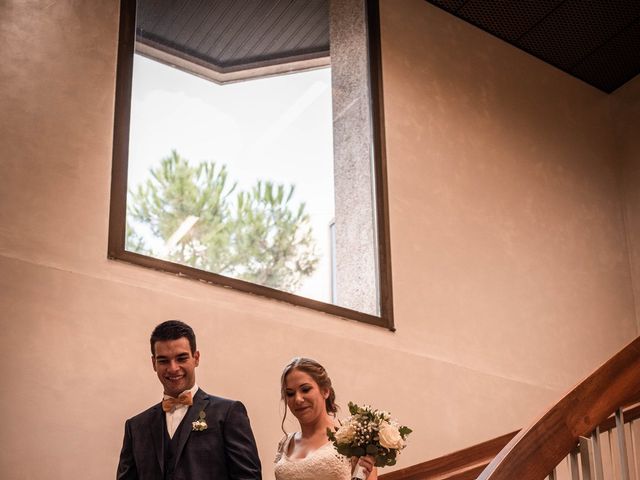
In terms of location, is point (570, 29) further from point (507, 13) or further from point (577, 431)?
point (577, 431)

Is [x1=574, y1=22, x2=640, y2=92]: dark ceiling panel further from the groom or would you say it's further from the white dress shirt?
the white dress shirt

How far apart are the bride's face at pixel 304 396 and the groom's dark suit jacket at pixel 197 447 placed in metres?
0.25

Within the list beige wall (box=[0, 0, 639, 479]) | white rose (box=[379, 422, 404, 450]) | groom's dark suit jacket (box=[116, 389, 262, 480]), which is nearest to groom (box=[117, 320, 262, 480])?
groom's dark suit jacket (box=[116, 389, 262, 480])

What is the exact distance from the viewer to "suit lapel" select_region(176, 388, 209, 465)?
411 centimetres

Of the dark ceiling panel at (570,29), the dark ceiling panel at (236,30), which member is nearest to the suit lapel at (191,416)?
the dark ceiling panel at (236,30)

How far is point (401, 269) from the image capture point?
6.80 m

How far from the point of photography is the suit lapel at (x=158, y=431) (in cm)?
410

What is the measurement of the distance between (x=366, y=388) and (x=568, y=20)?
Result: 154 inches

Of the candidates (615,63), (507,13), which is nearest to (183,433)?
(507,13)

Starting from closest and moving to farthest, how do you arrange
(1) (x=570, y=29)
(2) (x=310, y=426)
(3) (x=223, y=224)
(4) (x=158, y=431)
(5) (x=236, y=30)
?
(4) (x=158, y=431), (2) (x=310, y=426), (3) (x=223, y=224), (5) (x=236, y=30), (1) (x=570, y=29)

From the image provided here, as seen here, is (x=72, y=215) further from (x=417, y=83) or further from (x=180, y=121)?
(x=417, y=83)

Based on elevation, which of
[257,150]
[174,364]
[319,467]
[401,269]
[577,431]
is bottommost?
[577,431]

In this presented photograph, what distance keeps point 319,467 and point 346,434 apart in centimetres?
63

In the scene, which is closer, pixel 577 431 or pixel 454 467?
pixel 577 431
